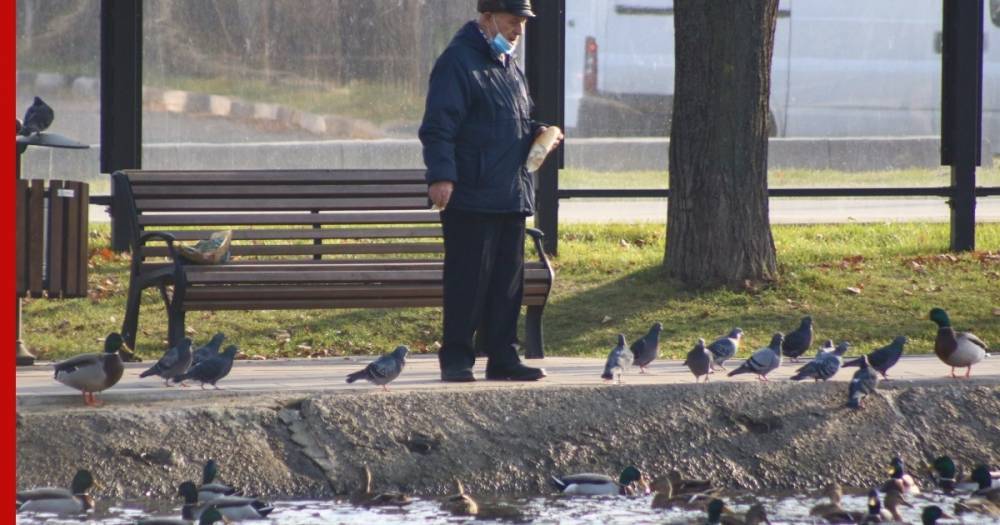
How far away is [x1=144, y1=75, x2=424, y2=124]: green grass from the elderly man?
5.98m

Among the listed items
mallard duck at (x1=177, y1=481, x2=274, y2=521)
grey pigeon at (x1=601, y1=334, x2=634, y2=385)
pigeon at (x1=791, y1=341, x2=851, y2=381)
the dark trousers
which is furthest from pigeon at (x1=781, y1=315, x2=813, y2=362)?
mallard duck at (x1=177, y1=481, x2=274, y2=521)

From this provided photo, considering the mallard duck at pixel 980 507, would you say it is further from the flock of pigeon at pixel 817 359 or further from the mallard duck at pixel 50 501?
the mallard duck at pixel 50 501

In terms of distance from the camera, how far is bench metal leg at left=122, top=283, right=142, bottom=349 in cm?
998

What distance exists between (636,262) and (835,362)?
5001mm

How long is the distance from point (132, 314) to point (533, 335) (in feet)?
7.73

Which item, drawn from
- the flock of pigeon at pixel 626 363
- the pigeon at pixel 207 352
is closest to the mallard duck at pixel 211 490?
the flock of pigeon at pixel 626 363

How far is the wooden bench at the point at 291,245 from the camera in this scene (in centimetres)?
974

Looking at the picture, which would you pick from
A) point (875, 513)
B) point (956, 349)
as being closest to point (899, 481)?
point (875, 513)

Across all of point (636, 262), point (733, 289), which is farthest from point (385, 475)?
point (636, 262)

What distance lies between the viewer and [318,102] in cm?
1453

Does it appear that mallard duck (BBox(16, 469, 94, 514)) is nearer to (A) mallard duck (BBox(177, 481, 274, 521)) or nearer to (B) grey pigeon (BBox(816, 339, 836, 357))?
(A) mallard duck (BBox(177, 481, 274, 521))

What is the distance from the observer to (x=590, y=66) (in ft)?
49.0

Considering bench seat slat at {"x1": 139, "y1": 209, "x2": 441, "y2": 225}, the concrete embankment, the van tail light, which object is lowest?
the concrete embankment

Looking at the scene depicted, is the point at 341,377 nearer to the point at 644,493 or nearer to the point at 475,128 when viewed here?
the point at 475,128
